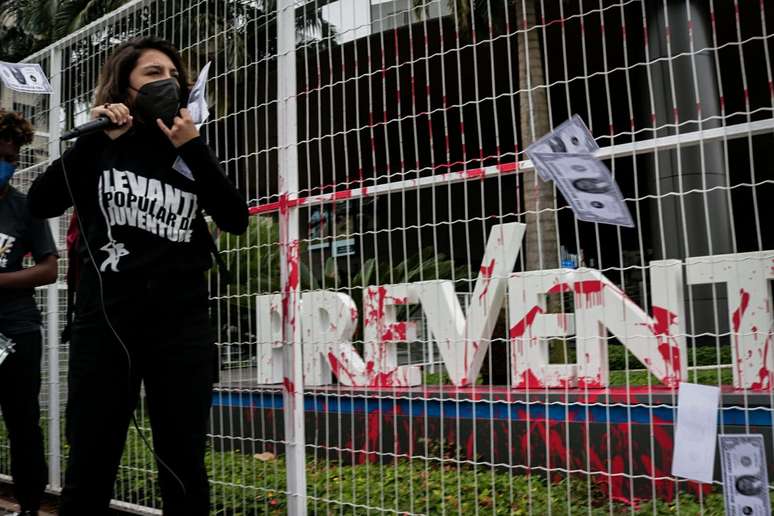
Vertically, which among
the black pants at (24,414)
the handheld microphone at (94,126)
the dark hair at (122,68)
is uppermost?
the dark hair at (122,68)

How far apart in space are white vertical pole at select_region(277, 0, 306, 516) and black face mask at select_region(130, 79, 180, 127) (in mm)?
1049

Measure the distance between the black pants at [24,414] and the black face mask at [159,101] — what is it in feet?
5.29

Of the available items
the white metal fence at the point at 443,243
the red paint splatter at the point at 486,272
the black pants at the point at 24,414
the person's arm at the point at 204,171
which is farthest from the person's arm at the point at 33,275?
the red paint splatter at the point at 486,272

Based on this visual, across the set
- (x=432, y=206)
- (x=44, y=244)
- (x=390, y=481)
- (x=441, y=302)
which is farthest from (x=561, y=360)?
(x=44, y=244)

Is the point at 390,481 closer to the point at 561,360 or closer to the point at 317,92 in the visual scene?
the point at 561,360

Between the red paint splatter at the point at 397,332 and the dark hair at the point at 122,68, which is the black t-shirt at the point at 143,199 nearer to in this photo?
the dark hair at the point at 122,68

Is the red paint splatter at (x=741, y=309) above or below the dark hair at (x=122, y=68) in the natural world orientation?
below

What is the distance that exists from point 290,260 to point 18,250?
128 centimetres

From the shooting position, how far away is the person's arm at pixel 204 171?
2.19 metres

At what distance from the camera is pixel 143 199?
7.47 feet

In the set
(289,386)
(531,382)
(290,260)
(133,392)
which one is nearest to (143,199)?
(133,392)

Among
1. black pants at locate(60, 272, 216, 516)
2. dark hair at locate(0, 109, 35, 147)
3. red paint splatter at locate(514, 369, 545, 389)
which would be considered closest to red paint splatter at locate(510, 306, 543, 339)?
red paint splatter at locate(514, 369, 545, 389)

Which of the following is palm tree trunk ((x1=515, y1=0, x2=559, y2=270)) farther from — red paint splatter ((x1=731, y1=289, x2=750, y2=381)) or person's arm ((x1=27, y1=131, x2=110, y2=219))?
person's arm ((x1=27, y1=131, x2=110, y2=219))

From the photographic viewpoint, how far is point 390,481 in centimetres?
391
